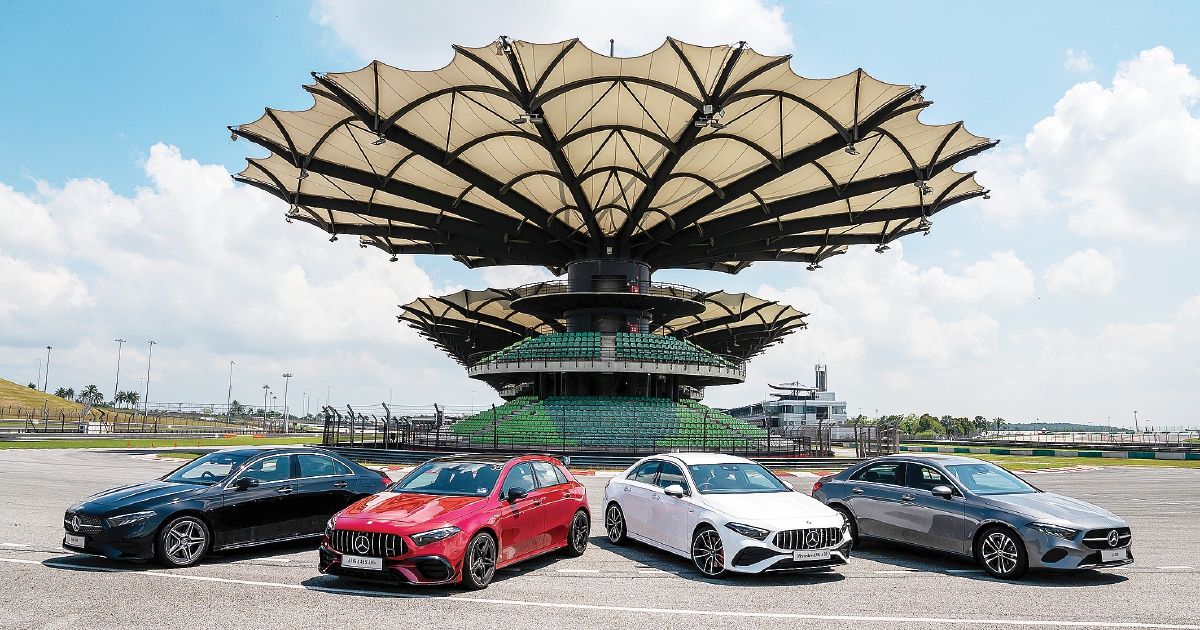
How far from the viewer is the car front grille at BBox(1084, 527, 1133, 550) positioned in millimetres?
9078

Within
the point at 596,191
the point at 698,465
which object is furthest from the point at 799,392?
the point at 698,465

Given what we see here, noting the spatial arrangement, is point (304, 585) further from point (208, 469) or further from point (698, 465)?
point (698, 465)

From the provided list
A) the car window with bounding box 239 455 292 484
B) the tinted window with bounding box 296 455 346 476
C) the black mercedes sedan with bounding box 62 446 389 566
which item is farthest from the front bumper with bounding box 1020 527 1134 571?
the car window with bounding box 239 455 292 484

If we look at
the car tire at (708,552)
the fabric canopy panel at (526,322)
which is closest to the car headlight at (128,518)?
the car tire at (708,552)

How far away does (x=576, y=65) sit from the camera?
89.2 ft

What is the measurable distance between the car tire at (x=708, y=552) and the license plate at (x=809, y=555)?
0.84 m

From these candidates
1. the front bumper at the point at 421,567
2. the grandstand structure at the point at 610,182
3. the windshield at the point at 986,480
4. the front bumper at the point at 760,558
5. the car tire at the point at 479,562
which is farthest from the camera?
the grandstand structure at the point at 610,182

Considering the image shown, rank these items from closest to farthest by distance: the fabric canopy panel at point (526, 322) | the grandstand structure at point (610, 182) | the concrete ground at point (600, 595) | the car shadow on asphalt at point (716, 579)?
the concrete ground at point (600, 595), the car shadow on asphalt at point (716, 579), the grandstand structure at point (610, 182), the fabric canopy panel at point (526, 322)

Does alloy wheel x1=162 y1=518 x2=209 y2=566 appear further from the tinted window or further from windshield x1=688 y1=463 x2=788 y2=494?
windshield x1=688 y1=463 x2=788 y2=494

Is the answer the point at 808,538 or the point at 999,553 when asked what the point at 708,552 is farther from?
the point at 999,553

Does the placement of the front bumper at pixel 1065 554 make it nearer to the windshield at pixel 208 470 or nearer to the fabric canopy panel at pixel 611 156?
the windshield at pixel 208 470

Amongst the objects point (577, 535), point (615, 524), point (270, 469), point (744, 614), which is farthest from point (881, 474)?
point (270, 469)

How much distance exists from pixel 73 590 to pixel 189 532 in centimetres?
165

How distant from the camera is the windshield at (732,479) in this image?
33.2ft
